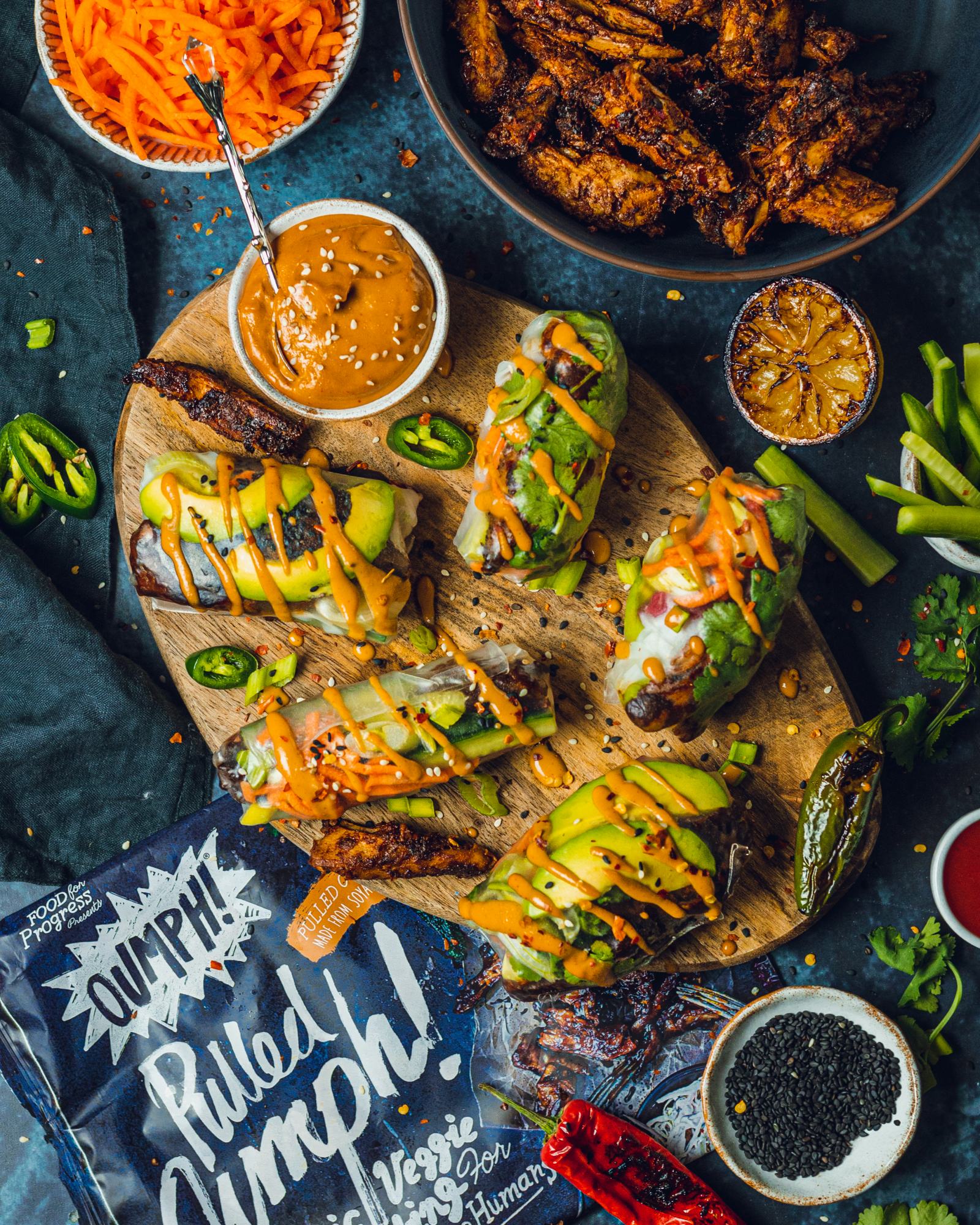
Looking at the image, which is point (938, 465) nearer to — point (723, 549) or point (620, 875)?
point (723, 549)

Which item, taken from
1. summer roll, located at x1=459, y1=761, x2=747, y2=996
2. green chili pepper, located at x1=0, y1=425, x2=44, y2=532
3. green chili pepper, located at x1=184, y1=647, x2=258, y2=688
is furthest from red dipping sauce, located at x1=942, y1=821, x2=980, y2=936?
green chili pepper, located at x1=0, y1=425, x2=44, y2=532

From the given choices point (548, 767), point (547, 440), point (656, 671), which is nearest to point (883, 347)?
point (547, 440)

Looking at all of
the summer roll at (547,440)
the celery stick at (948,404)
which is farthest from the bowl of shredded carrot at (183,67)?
the celery stick at (948,404)

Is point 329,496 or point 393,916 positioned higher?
point 329,496

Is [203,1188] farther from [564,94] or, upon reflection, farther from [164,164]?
[564,94]

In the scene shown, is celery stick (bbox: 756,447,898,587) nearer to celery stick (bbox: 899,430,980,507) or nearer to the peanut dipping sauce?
celery stick (bbox: 899,430,980,507)

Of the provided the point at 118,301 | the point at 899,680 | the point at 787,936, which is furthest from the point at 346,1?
the point at 787,936
